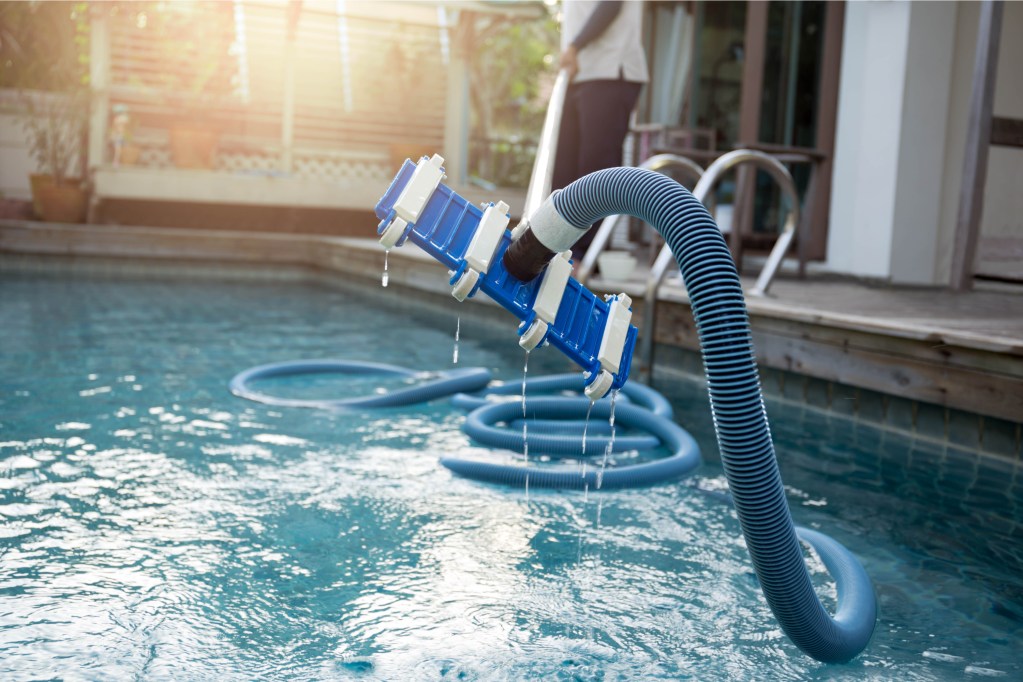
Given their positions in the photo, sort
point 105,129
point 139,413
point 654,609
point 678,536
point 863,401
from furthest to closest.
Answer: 1. point 105,129
2. point 863,401
3. point 139,413
4. point 678,536
5. point 654,609

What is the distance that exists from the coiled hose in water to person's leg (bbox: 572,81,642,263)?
3.39 metres

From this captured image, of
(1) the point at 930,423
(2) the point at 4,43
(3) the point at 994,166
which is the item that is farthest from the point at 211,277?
(1) the point at 930,423

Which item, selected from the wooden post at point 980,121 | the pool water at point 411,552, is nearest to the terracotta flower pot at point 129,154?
the pool water at point 411,552

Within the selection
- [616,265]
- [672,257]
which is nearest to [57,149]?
[616,265]

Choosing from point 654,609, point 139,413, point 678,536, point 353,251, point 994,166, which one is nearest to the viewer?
point 654,609

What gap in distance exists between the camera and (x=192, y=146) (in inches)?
446

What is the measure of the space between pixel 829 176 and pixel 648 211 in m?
6.23

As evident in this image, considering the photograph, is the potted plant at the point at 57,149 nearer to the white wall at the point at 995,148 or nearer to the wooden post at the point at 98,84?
the wooden post at the point at 98,84

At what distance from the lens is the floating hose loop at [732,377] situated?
A: 4.85ft

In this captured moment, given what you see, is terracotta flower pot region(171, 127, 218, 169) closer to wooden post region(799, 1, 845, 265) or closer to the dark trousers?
wooden post region(799, 1, 845, 265)

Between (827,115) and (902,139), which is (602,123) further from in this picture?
(827,115)

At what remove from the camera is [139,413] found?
3.68 metres

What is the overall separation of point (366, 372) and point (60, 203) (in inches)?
269

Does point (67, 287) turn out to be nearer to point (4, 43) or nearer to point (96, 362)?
point (96, 362)
